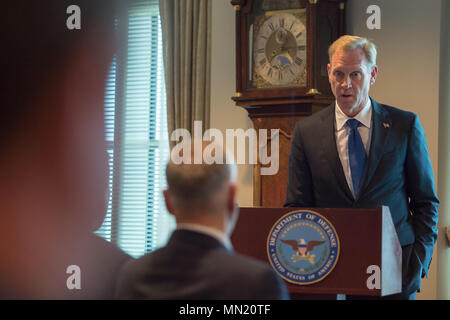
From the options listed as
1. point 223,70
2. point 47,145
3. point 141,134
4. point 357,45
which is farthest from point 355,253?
point 141,134

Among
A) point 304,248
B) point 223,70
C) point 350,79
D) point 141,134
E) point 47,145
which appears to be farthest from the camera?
point 141,134

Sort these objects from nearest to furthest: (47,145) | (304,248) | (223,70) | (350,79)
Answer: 1. (47,145)
2. (304,248)
3. (350,79)
4. (223,70)

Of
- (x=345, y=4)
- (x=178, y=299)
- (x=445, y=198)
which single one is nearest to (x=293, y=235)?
(x=178, y=299)

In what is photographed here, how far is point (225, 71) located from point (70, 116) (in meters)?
3.49

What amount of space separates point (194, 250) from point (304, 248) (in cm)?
59

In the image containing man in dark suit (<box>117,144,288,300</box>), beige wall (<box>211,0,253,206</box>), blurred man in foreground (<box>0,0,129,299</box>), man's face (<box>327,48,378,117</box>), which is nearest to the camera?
blurred man in foreground (<box>0,0,129,299</box>)

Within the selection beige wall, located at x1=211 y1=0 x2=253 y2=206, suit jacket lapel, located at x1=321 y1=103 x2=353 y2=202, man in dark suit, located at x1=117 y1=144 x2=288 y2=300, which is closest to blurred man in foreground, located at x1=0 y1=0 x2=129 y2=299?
man in dark suit, located at x1=117 y1=144 x2=288 y2=300

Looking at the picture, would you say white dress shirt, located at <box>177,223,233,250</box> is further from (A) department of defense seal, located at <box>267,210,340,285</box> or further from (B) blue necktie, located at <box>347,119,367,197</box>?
(B) blue necktie, located at <box>347,119,367,197</box>

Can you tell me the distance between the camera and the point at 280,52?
358 centimetres

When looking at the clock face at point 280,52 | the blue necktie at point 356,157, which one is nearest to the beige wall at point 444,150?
the clock face at point 280,52

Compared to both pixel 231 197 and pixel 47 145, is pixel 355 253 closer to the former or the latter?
pixel 231 197

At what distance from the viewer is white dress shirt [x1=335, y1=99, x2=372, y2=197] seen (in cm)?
216

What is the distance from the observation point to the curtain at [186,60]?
4.20 meters

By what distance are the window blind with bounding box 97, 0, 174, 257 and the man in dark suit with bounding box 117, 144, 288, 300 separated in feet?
11.9
